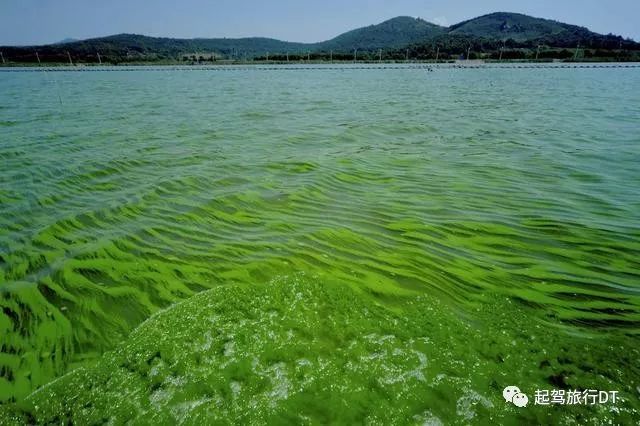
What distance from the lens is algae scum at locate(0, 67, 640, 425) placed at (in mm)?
3102

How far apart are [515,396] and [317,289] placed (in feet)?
8.08

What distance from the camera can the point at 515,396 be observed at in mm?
3057

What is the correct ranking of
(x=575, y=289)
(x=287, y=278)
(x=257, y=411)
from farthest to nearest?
(x=287, y=278)
(x=575, y=289)
(x=257, y=411)

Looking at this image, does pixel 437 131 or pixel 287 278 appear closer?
pixel 287 278

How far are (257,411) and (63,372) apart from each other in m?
2.09

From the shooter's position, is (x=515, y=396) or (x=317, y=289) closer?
(x=515, y=396)

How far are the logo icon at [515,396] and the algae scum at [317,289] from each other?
0.06m

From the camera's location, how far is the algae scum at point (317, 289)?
10.2 ft

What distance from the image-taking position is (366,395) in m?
3.08

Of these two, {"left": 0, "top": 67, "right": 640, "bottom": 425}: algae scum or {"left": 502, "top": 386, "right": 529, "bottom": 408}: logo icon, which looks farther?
{"left": 0, "top": 67, "right": 640, "bottom": 425}: algae scum

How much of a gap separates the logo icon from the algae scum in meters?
0.06

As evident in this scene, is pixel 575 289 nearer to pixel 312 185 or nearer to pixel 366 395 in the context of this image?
pixel 366 395

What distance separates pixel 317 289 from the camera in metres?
4.64

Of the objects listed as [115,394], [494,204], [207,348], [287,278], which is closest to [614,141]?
[494,204]
